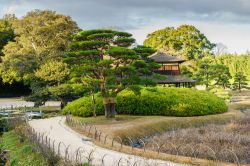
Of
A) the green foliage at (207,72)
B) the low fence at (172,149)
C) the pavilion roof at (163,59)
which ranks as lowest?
the low fence at (172,149)

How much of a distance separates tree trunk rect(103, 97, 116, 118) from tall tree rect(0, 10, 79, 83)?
15.5 metres

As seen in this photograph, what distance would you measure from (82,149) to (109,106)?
509 inches

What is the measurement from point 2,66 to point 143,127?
2732 cm

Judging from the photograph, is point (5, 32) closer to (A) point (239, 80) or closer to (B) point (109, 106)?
(B) point (109, 106)

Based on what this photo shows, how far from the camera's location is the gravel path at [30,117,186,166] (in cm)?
1504

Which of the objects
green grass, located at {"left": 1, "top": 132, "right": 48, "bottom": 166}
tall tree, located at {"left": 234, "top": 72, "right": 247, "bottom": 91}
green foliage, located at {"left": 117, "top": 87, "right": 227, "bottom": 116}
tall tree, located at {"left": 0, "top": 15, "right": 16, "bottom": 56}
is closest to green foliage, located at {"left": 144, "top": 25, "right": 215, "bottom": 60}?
tall tree, located at {"left": 234, "top": 72, "right": 247, "bottom": 91}

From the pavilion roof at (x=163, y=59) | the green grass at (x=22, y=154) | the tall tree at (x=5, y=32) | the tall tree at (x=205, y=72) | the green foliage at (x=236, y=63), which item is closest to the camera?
the green grass at (x=22, y=154)

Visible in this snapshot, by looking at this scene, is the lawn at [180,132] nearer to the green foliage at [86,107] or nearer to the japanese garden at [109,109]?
the japanese garden at [109,109]

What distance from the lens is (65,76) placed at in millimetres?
44406

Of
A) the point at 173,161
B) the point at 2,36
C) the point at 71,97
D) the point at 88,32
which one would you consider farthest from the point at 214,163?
the point at 2,36

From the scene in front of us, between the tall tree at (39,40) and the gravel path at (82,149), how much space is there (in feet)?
56.0

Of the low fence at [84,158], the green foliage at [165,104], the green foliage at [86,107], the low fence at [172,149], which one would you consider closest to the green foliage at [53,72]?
the green foliage at [86,107]

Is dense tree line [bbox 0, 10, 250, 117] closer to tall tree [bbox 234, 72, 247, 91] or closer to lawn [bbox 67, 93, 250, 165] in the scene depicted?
tall tree [bbox 234, 72, 247, 91]

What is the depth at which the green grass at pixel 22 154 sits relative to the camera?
16.4 meters
